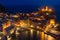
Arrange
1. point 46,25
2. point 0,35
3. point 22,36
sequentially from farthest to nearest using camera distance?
point 46,25, point 22,36, point 0,35

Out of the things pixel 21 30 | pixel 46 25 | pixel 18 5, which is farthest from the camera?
pixel 18 5

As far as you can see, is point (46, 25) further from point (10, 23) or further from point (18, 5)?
point (18, 5)

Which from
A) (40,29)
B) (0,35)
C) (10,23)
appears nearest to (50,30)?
(40,29)

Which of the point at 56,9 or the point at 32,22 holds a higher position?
the point at 56,9

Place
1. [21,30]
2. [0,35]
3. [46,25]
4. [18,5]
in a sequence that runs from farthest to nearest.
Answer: [18,5] < [46,25] < [21,30] < [0,35]

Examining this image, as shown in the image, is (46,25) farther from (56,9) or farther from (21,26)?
(56,9)

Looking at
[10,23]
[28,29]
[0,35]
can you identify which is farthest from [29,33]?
[0,35]

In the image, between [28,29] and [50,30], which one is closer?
[50,30]

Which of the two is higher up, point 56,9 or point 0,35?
point 56,9

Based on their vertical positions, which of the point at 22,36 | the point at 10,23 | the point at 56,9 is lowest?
the point at 22,36
